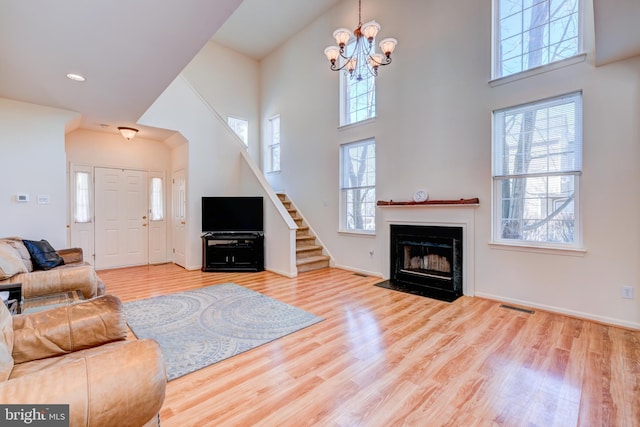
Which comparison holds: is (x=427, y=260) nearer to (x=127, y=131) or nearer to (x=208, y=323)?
(x=208, y=323)

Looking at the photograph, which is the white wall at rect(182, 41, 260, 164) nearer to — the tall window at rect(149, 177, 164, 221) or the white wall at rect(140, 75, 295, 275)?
the white wall at rect(140, 75, 295, 275)

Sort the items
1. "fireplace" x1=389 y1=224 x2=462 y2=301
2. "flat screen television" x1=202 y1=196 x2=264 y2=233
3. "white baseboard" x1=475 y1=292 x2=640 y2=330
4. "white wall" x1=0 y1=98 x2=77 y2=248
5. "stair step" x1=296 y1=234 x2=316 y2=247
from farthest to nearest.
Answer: "stair step" x1=296 y1=234 x2=316 y2=247 < "flat screen television" x1=202 y1=196 x2=264 y2=233 < "fireplace" x1=389 y1=224 x2=462 y2=301 < "white wall" x1=0 y1=98 x2=77 y2=248 < "white baseboard" x1=475 y1=292 x2=640 y2=330

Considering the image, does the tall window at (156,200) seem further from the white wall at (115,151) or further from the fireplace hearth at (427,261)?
the fireplace hearth at (427,261)

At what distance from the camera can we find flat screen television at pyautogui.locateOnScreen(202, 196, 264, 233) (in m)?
5.61

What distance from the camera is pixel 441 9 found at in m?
4.17

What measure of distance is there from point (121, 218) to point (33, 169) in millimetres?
1994

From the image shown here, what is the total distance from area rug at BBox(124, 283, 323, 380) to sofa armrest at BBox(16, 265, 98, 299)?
573 mm

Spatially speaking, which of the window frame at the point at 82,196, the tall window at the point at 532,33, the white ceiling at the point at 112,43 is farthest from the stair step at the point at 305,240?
the tall window at the point at 532,33

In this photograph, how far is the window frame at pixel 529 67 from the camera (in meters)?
3.10

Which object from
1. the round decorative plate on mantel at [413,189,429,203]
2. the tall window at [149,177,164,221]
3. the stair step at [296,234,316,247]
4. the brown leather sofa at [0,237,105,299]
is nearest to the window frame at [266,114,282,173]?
the stair step at [296,234,316,247]

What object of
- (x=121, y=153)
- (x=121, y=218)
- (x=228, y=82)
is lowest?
(x=121, y=218)

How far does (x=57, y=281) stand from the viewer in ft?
8.63

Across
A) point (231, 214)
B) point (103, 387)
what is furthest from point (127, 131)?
point (103, 387)

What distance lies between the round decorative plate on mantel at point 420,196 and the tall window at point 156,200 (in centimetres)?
531
